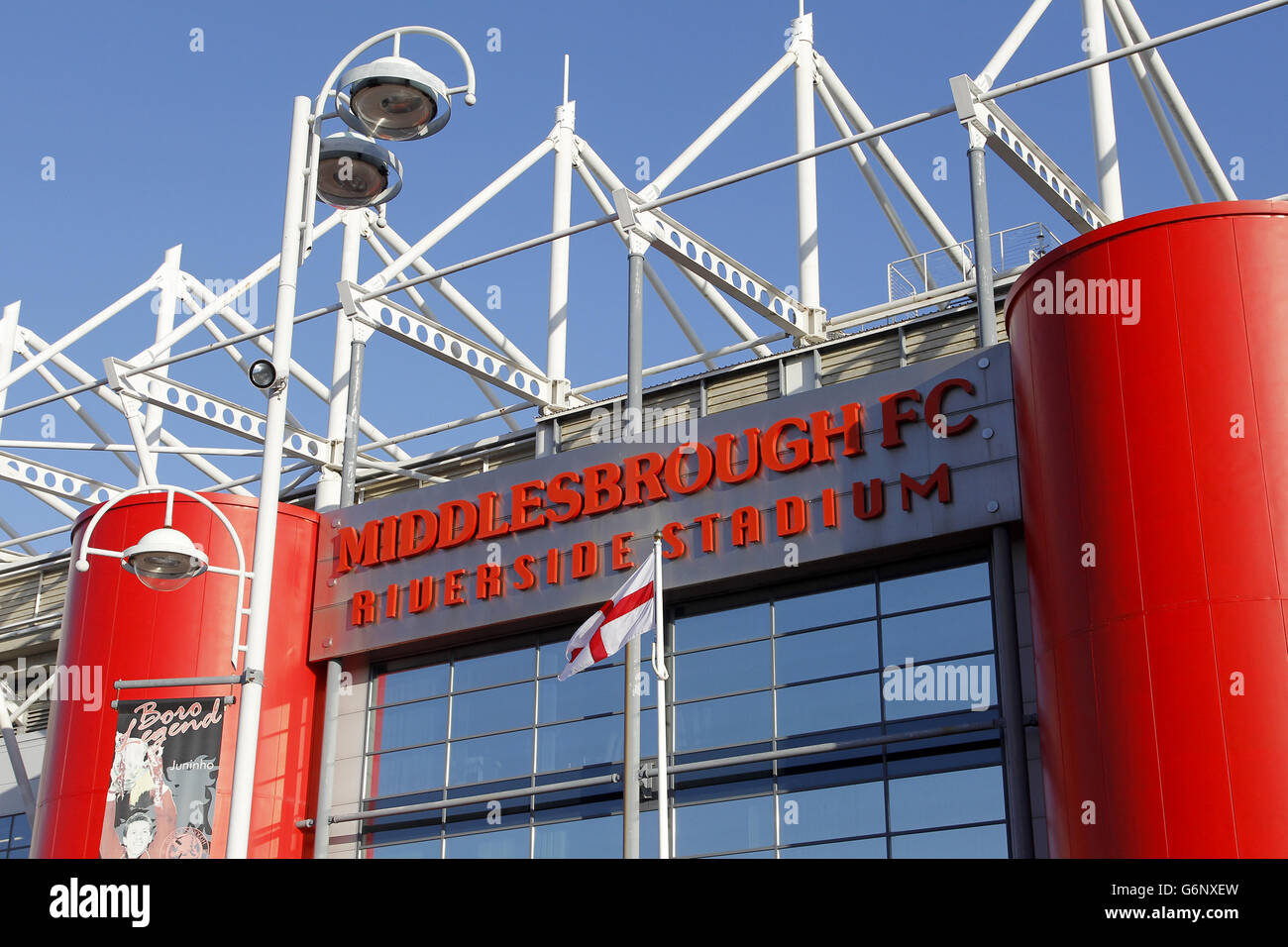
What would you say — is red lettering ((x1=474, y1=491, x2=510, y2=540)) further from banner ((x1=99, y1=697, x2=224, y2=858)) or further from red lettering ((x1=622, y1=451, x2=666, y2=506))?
banner ((x1=99, y1=697, x2=224, y2=858))

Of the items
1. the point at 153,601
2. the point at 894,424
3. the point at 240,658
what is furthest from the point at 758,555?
the point at 153,601

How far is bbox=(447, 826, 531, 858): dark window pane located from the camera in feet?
79.2

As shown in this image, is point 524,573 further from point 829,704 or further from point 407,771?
point 829,704

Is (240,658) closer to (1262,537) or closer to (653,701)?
(653,701)

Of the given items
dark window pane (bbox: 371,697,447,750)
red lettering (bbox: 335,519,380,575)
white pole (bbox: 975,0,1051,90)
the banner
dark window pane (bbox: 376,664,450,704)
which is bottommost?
the banner

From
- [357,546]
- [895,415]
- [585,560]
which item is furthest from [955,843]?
[357,546]

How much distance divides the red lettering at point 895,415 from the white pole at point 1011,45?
17.5 ft

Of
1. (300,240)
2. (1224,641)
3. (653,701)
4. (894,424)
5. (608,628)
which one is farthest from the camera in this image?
(653,701)

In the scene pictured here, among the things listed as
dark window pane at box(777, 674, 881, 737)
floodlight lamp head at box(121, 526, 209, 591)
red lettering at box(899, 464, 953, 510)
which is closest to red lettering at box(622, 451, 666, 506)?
dark window pane at box(777, 674, 881, 737)

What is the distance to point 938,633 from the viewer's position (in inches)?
846

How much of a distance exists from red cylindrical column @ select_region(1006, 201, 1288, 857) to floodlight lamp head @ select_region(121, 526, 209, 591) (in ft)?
32.0

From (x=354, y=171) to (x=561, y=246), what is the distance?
20.1 m
